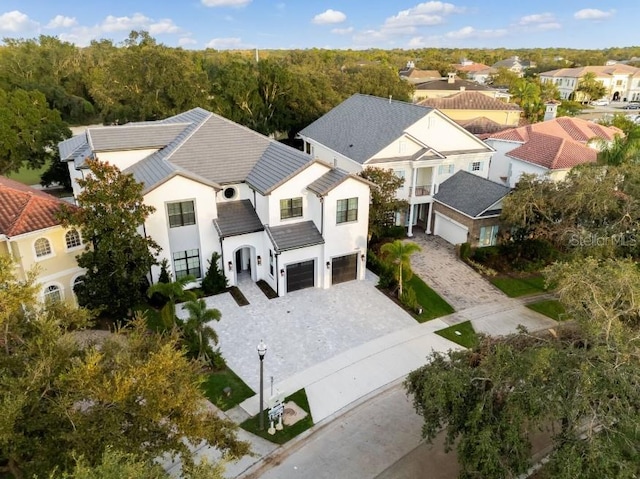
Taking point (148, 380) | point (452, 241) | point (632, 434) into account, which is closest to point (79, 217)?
point (148, 380)

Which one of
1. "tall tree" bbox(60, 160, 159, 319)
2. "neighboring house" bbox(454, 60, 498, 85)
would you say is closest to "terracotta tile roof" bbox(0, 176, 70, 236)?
"tall tree" bbox(60, 160, 159, 319)

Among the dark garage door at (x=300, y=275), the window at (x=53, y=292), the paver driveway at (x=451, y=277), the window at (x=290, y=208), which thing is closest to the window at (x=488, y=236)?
the paver driveway at (x=451, y=277)

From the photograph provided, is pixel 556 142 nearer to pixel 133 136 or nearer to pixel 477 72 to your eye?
pixel 133 136

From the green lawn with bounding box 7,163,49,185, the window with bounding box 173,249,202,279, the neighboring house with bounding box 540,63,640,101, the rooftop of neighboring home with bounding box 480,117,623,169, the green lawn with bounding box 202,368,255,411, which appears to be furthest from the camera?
the neighboring house with bounding box 540,63,640,101

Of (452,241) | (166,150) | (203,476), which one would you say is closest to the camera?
(203,476)

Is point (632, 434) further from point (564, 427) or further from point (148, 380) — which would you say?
point (148, 380)

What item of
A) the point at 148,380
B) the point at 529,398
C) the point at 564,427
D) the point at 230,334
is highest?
the point at 148,380

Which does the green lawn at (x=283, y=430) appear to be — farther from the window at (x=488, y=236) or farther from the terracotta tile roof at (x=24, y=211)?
the window at (x=488, y=236)

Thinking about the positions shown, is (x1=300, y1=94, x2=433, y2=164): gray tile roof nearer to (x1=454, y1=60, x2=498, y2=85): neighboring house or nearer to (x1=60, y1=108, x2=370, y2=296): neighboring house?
(x1=60, y1=108, x2=370, y2=296): neighboring house
